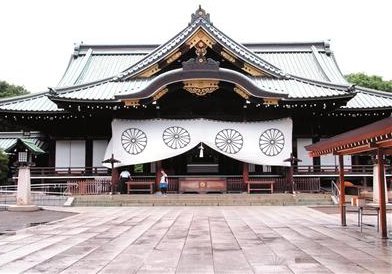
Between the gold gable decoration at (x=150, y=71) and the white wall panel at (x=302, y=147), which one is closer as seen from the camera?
the gold gable decoration at (x=150, y=71)

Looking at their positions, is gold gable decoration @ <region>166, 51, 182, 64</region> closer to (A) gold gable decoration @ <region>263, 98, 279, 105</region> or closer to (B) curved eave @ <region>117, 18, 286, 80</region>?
(B) curved eave @ <region>117, 18, 286, 80</region>

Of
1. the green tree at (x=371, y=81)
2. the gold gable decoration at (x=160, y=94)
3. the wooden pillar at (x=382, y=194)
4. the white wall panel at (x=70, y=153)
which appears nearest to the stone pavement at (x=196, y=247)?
the wooden pillar at (x=382, y=194)

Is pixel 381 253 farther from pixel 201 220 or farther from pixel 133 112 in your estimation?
pixel 133 112

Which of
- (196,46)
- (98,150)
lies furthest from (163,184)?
(196,46)

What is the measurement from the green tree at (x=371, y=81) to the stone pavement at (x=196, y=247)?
36.5 m

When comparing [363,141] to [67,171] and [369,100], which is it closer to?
[369,100]

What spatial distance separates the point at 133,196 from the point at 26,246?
11742 mm

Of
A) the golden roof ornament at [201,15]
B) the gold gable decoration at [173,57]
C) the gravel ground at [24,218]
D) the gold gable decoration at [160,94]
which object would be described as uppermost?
the golden roof ornament at [201,15]

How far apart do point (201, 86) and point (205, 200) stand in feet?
18.2

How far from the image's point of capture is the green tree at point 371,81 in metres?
46.0

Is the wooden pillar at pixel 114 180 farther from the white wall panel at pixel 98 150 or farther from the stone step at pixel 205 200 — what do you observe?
the white wall panel at pixel 98 150

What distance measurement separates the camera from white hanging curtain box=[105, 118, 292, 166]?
21938mm

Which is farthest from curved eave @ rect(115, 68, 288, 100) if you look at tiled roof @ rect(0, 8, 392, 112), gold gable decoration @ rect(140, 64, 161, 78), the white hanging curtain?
gold gable decoration @ rect(140, 64, 161, 78)

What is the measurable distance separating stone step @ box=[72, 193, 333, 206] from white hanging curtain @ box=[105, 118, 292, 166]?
8.37 ft
